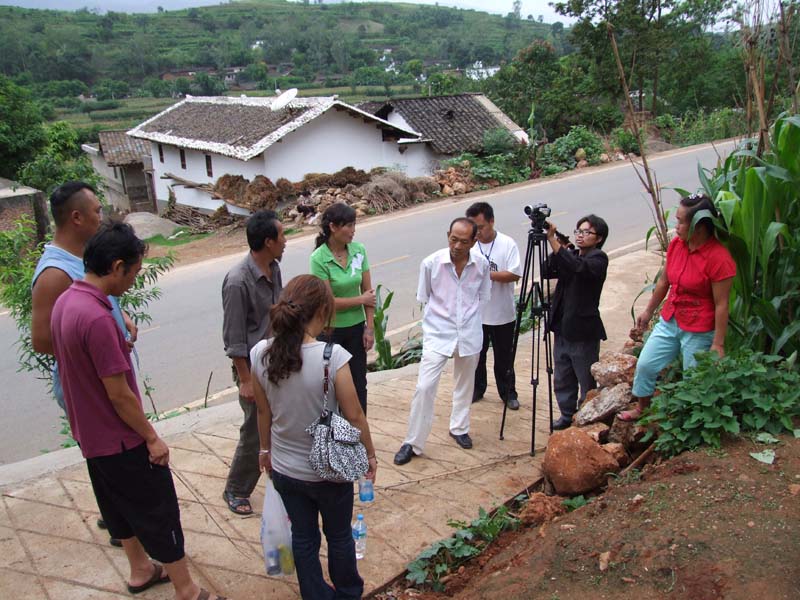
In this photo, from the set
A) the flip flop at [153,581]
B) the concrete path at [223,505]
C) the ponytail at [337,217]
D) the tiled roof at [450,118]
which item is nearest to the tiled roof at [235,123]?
the tiled roof at [450,118]

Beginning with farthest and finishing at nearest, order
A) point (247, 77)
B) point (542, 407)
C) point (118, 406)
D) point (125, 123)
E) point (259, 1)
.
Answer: point (259, 1) → point (247, 77) → point (125, 123) → point (542, 407) → point (118, 406)

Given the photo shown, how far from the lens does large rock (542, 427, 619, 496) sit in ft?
12.3

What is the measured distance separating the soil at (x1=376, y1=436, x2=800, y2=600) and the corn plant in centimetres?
81

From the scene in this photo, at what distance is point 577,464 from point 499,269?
68.6 inches

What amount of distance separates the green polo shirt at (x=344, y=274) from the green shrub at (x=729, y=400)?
1905mm

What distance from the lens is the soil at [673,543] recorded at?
266cm

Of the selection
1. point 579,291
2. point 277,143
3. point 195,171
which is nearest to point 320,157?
point 277,143

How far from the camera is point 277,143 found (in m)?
21.7

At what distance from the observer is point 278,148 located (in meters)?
21.8

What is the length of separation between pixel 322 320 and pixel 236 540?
1557mm

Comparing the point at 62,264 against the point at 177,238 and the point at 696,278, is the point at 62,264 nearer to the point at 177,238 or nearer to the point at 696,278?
the point at 696,278

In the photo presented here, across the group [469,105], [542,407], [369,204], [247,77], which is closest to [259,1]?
[247,77]

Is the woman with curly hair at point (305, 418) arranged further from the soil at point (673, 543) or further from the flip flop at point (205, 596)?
the soil at point (673, 543)

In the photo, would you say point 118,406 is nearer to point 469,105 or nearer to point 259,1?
point 469,105
